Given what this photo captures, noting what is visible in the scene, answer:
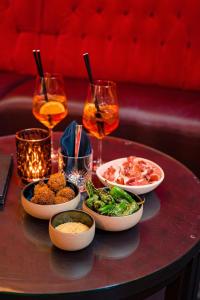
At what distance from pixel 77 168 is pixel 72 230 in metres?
0.23

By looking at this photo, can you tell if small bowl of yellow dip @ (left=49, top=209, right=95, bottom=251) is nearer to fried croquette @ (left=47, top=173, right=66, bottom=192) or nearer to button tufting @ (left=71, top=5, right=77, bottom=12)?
fried croquette @ (left=47, top=173, right=66, bottom=192)

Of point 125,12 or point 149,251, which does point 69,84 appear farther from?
point 149,251

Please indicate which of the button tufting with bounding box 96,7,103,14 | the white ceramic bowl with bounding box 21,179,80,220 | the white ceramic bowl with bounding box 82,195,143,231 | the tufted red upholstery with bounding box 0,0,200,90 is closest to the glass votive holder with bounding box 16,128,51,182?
the white ceramic bowl with bounding box 21,179,80,220

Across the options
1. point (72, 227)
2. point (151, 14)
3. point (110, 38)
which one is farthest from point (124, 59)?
point (72, 227)

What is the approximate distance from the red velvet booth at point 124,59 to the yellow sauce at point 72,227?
1205 mm

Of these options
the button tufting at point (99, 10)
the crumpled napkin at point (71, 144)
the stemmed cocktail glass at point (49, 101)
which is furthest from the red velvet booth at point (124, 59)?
the crumpled napkin at point (71, 144)

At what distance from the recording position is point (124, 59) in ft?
8.01

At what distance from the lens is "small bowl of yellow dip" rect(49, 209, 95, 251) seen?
83cm

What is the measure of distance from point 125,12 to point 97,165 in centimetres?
141

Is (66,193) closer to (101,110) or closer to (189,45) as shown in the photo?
(101,110)

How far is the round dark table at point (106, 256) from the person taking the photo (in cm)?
77

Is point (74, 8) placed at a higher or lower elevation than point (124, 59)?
higher

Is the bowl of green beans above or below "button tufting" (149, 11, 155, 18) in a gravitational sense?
below

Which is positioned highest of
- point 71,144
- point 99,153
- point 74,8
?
point 74,8
